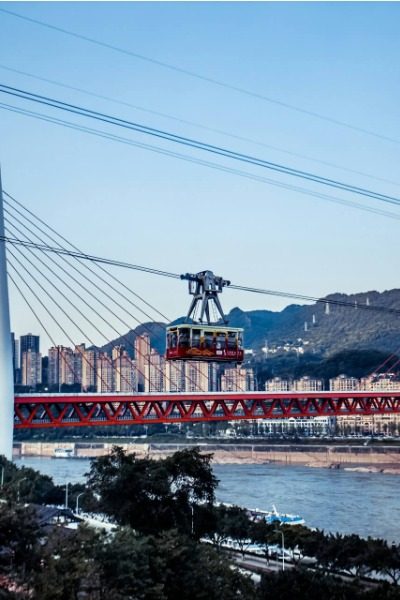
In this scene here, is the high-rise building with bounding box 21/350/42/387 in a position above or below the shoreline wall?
above

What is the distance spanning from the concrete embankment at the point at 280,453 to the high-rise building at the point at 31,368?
673cm

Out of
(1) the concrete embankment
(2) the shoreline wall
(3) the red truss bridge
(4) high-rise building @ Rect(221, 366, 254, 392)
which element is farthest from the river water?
(4) high-rise building @ Rect(221, 366, 254, 392)

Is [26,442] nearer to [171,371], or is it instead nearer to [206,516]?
[171,371]

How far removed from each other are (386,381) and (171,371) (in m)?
17.2

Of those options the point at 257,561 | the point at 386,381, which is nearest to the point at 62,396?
the point at 257,561

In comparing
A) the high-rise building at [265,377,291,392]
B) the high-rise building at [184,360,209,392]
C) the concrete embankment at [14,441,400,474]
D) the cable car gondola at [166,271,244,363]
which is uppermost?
the cable car gondola at [166,271,244,363]

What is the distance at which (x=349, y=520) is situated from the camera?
902 inches

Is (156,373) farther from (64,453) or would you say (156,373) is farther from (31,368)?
(64,453)

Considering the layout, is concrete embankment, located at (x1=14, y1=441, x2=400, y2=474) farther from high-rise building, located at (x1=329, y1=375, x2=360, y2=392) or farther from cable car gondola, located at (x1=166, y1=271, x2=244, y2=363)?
cable car gondola, located at (x1=166, y1=271, x2=244, y2=363)

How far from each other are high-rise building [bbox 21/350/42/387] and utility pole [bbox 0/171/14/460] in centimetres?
5319

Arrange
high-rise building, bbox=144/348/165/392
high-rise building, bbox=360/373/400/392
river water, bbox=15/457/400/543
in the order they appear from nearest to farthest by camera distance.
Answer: river water, bbox=15/457/400/543
high-rise building, bbox=144/348/165/392
high-rise building, bbox=360/373/400/392

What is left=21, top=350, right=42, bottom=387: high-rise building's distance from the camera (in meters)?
63.6

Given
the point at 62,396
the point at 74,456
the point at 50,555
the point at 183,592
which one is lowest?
the point at 74,456

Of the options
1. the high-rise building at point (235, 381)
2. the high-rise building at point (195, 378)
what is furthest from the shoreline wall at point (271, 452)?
the high-rise building at point (235, 381)
